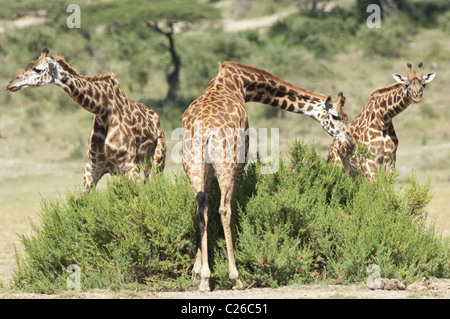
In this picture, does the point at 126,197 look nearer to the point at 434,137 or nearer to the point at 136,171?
the point at 136,171

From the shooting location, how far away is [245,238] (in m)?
8.61

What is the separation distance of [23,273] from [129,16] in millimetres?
30949

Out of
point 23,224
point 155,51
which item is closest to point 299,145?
point 23,224

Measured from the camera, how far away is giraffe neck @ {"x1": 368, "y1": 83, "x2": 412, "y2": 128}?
10305 millimetres

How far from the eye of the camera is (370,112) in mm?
10648

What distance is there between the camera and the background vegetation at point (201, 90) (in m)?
8.72

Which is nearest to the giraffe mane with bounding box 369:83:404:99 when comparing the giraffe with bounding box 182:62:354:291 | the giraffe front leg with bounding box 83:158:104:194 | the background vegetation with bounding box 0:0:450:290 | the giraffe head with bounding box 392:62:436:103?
the giraffe head with bounding box 392:62:436:103

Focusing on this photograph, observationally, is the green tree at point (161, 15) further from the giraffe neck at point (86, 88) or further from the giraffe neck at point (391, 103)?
the giraffe neck at point (86, 88)

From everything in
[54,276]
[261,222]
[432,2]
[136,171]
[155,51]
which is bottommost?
[54,276]

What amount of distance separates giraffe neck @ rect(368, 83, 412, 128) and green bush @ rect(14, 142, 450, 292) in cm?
145

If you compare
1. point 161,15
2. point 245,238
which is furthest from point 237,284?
point 161,15

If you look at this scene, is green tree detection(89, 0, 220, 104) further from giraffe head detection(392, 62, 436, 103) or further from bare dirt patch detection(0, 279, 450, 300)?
bare dirt patch detection(0, 279, 450, 300)

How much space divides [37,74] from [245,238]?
9.97ft

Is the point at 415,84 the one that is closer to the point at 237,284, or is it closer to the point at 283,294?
the point at 283,294
